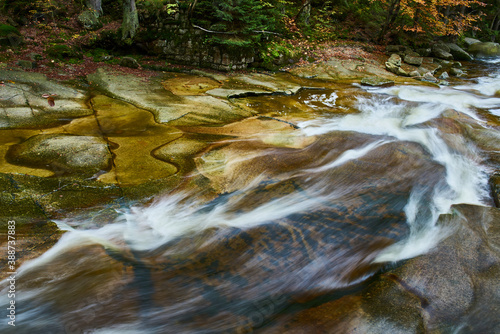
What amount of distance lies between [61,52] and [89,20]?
3.22m

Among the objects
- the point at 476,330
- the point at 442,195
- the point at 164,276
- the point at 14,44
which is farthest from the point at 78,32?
the point at 476,330

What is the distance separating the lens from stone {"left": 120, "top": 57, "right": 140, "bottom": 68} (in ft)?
33.7

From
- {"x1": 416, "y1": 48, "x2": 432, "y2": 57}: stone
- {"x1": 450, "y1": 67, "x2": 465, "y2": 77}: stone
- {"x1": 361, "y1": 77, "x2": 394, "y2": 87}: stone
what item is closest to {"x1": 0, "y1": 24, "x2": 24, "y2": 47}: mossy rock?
{"x1": 361, "y1": 77, "x2": 394, "y2": 87}: stone

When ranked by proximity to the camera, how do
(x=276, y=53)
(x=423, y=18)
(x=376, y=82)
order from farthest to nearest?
(x=423, y=18) → (x=276, y=53) → (x=376, y=82)

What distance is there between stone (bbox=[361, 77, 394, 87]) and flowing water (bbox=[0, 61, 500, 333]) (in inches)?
204

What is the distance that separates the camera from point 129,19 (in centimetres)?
1095

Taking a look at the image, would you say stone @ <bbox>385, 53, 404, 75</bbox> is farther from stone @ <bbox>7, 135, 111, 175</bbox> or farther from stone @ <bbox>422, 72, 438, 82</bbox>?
stone @ <bbox>7, 135, 111, 175</bbox>

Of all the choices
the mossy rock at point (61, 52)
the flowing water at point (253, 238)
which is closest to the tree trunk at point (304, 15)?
the mossy rock at point (61, 52)

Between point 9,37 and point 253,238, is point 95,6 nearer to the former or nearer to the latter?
point 9,37

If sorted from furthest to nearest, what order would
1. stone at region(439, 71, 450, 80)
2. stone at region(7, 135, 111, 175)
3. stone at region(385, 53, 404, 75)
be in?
stone at region(439, 71, 450, 80), stone at region(385, 53, 404, 75), stone at region(7, 135, 111, 175)

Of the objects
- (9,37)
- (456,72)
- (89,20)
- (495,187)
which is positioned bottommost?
(495,187)

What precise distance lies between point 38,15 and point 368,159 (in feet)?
45.9

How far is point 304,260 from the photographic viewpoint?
3.49 metres

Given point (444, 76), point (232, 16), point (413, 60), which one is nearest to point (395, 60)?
point (413, 60)
